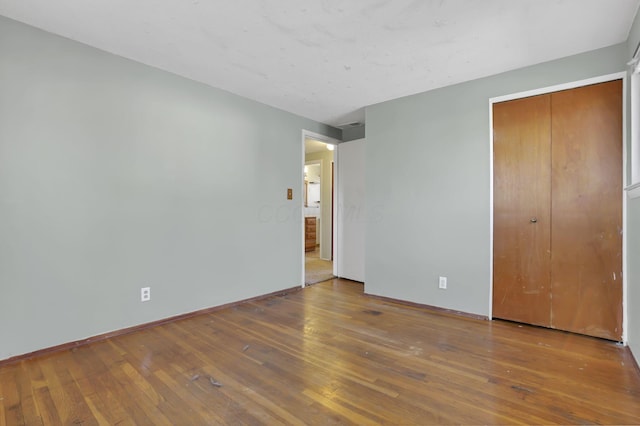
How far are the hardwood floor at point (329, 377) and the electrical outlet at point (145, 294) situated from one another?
0.87 ft

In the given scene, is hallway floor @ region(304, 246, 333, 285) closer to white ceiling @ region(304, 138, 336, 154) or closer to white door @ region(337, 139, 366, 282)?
white door @ region(337, 139, 366, 282)

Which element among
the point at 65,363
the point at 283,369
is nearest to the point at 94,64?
the point at 65,363

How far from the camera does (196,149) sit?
3.07 meters

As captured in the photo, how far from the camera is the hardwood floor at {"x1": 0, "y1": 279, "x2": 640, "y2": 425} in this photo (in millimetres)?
1594

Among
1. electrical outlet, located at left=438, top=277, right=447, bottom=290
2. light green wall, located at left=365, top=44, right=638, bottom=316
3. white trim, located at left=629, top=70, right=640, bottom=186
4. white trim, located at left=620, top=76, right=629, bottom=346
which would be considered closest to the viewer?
white trim, located at left=629, top=70, right=640, bottom=186

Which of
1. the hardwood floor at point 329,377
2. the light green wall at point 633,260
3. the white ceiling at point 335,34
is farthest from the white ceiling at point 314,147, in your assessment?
the light green wall at point 633,260

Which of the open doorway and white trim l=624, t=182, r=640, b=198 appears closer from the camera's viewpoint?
white trim l=624, t=182, r=640, b=198

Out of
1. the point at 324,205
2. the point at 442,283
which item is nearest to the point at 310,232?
the point at 324,205

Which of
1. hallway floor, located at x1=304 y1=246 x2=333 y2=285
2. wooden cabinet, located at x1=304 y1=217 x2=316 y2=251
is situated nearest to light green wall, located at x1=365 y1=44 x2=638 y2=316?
hallway floor, located at x1=304 y1=246 x2=333 y2=285

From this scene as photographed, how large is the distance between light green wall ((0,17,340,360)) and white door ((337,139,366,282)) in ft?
4.55

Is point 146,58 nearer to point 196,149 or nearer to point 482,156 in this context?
point 196,149

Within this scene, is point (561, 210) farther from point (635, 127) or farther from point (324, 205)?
point (324, 205)

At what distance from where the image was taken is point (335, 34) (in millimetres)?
2217

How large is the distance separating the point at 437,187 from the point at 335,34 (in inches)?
72.2
